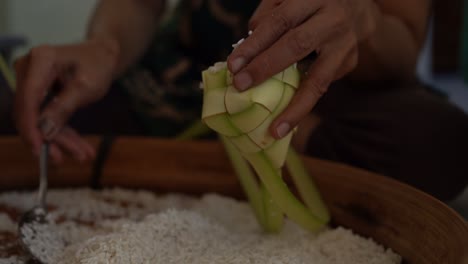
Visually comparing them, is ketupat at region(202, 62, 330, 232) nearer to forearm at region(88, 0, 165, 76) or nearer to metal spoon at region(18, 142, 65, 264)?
metal spoon at region(18, 142, 65, 264)

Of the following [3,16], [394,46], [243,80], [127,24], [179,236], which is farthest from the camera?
[3,16]

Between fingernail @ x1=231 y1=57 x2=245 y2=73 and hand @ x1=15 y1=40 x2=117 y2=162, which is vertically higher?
fingernail @ x1=231 y1=57 x2=245 y2=73

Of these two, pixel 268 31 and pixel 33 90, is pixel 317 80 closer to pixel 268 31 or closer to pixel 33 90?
pixel 268 31

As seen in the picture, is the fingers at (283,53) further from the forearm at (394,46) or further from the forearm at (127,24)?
the forearm at (127,24)

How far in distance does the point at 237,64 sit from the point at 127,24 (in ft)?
2.09

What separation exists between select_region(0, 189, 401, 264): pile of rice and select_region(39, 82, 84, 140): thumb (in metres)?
0.09

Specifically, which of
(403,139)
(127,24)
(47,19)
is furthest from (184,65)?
(47,19)

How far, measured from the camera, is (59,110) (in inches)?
28.4

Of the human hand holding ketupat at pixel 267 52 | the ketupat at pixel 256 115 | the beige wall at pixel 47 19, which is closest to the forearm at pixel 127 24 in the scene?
the human hand holding ketupat at pixel 267 52

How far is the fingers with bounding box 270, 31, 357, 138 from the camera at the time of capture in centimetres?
47

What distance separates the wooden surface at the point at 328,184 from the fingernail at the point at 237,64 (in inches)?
7.8

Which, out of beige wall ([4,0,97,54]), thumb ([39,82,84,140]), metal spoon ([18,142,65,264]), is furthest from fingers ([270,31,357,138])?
beige wall ([4,0,97,54])

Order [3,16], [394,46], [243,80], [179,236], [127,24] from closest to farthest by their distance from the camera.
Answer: [243,80] < [179,236] < [394,46] < [127,24] < [3,16]

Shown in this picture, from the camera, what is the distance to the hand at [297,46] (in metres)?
0.45
